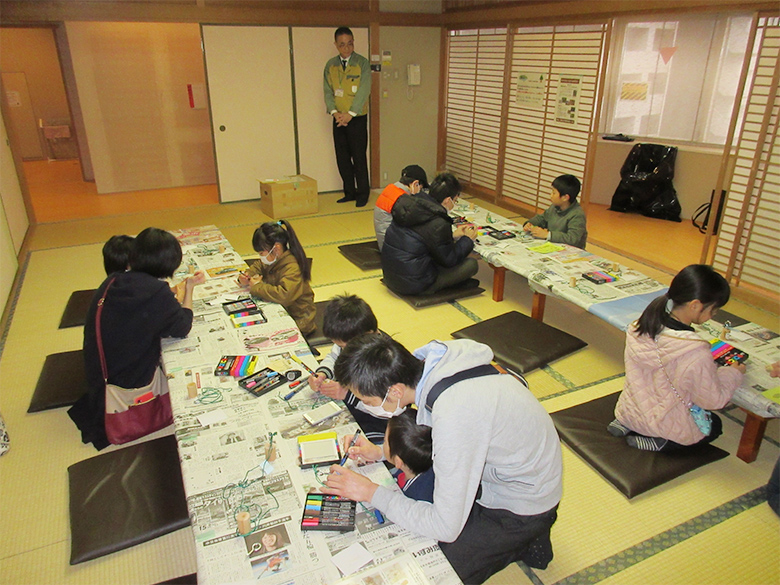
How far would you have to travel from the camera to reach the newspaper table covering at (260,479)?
1465 millimetres

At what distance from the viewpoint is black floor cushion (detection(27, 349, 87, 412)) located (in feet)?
10.2

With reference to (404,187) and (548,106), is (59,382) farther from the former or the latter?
(548,106)

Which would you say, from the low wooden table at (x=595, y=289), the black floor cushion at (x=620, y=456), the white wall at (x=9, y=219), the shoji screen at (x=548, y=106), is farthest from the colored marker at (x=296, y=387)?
the shoji screen at (x=548, y=106)

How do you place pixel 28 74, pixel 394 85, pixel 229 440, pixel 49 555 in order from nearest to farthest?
pixel 229 440 → pixel 49 555 → pixel 394 85 → pixel 28 74

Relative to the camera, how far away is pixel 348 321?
2.37 metres

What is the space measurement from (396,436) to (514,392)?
441mm

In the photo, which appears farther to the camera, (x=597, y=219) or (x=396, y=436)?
(x=597, y=219)

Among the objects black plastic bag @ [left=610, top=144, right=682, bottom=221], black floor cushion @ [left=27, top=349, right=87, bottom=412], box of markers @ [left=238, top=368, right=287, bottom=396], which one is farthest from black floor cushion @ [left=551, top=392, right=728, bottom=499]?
black plastic bag @ [left=610, top=144, right=682, bottom=221]

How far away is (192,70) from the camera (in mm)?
7547

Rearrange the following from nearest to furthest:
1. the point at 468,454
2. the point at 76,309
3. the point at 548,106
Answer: the point at 468,454 < the point at 76,309 < the point at 548,106

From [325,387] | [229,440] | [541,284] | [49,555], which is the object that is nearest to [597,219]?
[541,284]

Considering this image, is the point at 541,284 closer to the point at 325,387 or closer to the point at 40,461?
the point at 325,387

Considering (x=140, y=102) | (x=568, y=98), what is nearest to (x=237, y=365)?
(x=568, y=98)

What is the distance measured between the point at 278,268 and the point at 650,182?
5.24 meters
